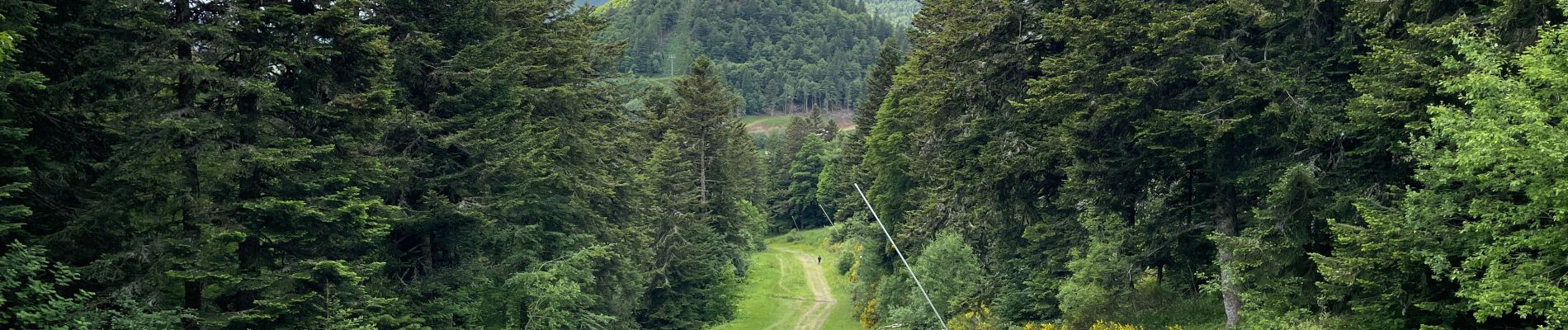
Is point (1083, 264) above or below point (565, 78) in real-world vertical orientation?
below

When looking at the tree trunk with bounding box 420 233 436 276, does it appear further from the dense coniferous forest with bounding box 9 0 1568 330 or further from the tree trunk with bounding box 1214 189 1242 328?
the tree trunk with bounding box 1214 189 1242 328

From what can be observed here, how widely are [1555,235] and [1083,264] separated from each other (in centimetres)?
1065

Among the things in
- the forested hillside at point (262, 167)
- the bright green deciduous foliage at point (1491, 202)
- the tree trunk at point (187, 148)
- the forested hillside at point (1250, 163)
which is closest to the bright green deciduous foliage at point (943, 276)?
the forested hillside at point (1250, 163)

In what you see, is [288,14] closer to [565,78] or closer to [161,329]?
[161,329]

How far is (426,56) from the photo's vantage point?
65.3 ft

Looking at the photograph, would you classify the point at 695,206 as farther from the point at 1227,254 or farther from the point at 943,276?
the point at 1227,254

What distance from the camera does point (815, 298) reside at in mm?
50562

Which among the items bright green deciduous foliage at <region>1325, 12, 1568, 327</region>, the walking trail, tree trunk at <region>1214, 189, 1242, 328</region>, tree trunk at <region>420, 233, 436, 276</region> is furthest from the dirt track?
bright green deciduous foliage at <region>1325, 12, 1568, 327</region>

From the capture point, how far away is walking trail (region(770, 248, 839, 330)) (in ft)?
139

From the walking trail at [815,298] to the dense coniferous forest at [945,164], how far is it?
13852 millimetres

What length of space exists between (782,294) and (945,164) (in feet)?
85.3

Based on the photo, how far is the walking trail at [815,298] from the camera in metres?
42.2

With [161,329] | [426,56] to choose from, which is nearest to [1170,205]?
[426,56]

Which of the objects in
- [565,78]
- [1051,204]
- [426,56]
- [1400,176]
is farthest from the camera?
[565,78]
